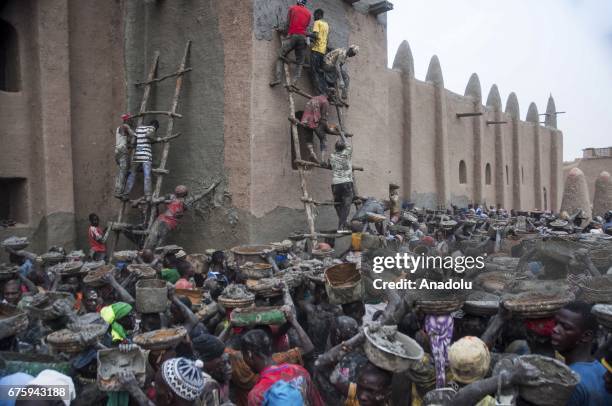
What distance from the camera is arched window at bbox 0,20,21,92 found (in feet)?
33.7

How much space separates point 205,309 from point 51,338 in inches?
65.3

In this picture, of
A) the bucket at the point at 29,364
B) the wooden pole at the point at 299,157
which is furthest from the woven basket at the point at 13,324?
the wooden pole at the point at 299,157

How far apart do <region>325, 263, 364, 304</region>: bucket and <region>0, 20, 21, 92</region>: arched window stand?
28.7 feet

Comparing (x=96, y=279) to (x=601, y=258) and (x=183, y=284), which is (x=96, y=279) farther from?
(x=601, y=258)

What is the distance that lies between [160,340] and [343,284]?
1733mm

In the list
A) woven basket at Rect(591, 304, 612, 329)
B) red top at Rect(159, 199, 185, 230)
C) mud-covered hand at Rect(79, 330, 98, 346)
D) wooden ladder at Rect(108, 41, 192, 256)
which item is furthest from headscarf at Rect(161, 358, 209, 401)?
wooden ladder at Rect(108, 41, 192, 256)

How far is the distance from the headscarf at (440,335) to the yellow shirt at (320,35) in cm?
786

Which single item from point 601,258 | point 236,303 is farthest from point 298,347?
point 601,258

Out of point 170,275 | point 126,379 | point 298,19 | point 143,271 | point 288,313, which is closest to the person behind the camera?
point 126,379

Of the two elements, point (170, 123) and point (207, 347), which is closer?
point (207, 347)

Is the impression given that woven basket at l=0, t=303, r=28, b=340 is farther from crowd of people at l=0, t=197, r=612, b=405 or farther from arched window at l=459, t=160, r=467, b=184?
arched window at l=459, t=160, r=467, b=184

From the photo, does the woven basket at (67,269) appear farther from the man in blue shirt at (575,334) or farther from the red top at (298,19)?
the red top at (298,19)

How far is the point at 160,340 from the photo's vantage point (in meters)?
3.42

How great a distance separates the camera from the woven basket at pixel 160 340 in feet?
11.1
